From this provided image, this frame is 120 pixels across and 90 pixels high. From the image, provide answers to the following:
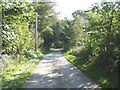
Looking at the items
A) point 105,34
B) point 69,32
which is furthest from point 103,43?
point 69,32

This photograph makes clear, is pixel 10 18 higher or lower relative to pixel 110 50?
higher

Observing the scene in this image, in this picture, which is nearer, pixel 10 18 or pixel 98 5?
pixel 10 18

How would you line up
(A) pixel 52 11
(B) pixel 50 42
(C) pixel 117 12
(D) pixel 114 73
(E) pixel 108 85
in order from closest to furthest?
(E) pixel 108 85
(D) pixel 114 73
(C) pixel 117 12
(A) pixel 52 11
(B) pixel 50 42

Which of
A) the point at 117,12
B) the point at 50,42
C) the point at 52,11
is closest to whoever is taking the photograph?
the point at 117,12

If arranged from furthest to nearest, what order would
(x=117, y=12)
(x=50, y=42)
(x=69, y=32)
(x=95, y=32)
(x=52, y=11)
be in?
1. (x=50, y=42)
2. (x=52, y=11)
3. (x=69, y=32)
4. (x=95, y=32)
5. (x=117, y=12)

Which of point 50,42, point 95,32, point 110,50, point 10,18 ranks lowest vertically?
point 50,42

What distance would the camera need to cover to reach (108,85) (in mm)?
11555

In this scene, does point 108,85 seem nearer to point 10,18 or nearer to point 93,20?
point 10,18

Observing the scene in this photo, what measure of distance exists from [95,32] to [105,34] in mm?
1039

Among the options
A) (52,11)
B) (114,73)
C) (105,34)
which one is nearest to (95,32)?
(105,34)

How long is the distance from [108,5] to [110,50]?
2852 mm

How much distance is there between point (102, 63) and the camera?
1650 cm

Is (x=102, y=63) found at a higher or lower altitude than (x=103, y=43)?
lower

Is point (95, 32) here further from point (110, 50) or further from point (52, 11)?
point (52, 11)
